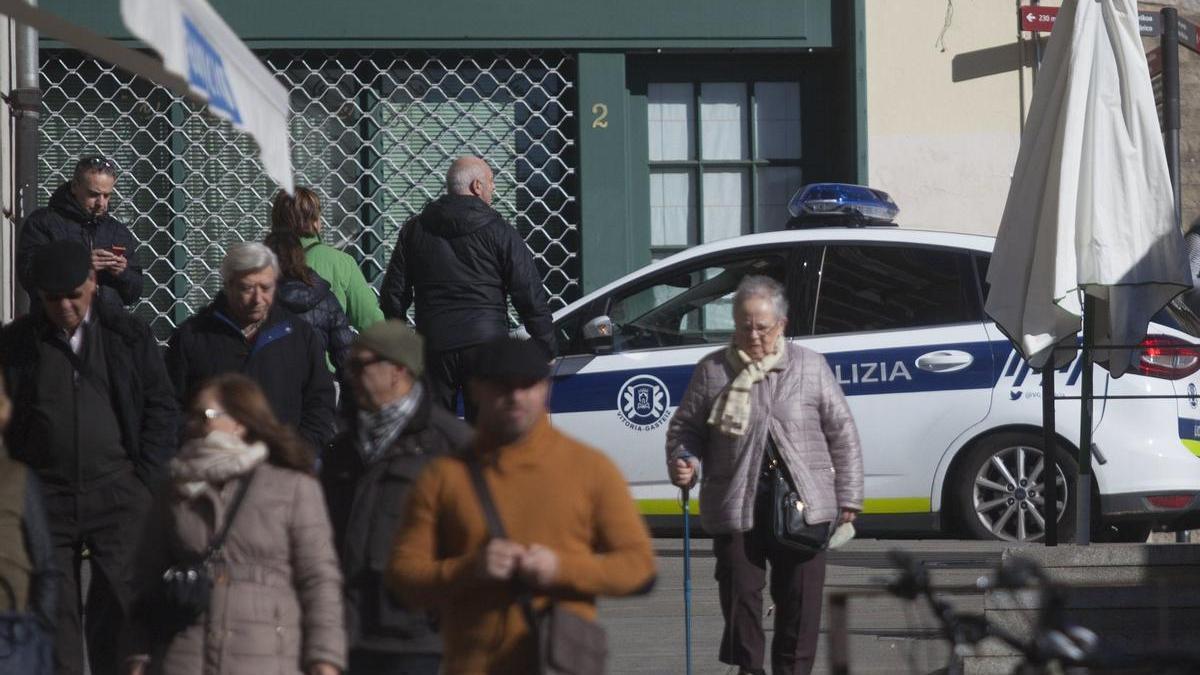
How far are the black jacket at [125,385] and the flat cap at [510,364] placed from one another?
2.58 meters

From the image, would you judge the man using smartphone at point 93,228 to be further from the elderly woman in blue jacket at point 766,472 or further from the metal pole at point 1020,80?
the metal pole at point 1020,80

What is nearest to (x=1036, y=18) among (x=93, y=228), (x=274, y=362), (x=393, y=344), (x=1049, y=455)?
(x=1049, y=455)

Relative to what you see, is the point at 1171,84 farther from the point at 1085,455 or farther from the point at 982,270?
the point at 1085,455

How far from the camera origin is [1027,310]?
29.7ft

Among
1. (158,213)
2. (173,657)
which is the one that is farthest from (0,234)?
(173,657)

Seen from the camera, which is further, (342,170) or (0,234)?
(342,170)

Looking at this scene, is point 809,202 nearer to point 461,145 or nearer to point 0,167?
point 461,145

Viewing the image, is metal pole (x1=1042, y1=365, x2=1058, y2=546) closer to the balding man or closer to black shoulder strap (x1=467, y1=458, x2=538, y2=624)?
the balding man

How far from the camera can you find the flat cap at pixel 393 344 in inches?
219

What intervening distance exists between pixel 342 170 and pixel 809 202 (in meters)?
3.91

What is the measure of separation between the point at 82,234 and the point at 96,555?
2.99 meters

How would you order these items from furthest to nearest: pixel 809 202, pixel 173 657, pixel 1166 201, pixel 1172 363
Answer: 1. pixel 809 202
2. pixel 1172 363
3. pixel 1166 201
4. pixel 173 657

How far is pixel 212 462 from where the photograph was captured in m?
5.21

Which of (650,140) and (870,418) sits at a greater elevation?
(650,140)
